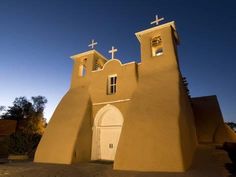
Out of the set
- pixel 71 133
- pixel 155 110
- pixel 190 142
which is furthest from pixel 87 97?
pixel 190 142

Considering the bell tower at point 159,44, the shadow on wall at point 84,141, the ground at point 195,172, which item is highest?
the bell tower at point 159,44

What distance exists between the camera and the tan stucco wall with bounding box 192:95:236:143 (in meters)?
13.1

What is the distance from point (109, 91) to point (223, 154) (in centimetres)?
796

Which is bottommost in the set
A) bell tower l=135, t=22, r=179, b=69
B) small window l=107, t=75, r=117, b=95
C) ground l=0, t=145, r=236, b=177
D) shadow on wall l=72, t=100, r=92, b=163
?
ground l=0, t=145, r=236, b=177

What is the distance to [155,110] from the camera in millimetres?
8531

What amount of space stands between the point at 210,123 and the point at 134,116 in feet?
30.6

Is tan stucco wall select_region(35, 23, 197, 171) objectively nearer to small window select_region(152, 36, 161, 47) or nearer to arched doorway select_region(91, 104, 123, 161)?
arched doorway select_region(91, 104, 123, 161)

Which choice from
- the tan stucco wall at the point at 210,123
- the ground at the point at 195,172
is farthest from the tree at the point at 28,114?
the tan stucco wall at the point at 210,123

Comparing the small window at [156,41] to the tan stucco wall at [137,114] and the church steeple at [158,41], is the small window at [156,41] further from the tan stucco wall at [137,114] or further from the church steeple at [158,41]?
the tan stucco wall at [137,114]

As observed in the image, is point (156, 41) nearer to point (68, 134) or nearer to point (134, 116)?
point (134, 116)

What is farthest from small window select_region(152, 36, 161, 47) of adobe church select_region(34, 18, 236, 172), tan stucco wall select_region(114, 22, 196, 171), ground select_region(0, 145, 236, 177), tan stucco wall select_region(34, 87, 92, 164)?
ground select_region(0, 145, 236, 177)

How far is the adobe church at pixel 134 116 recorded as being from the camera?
746 cm

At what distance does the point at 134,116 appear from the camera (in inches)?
346

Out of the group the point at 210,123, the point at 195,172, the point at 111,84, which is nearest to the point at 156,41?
the point at 111,84
